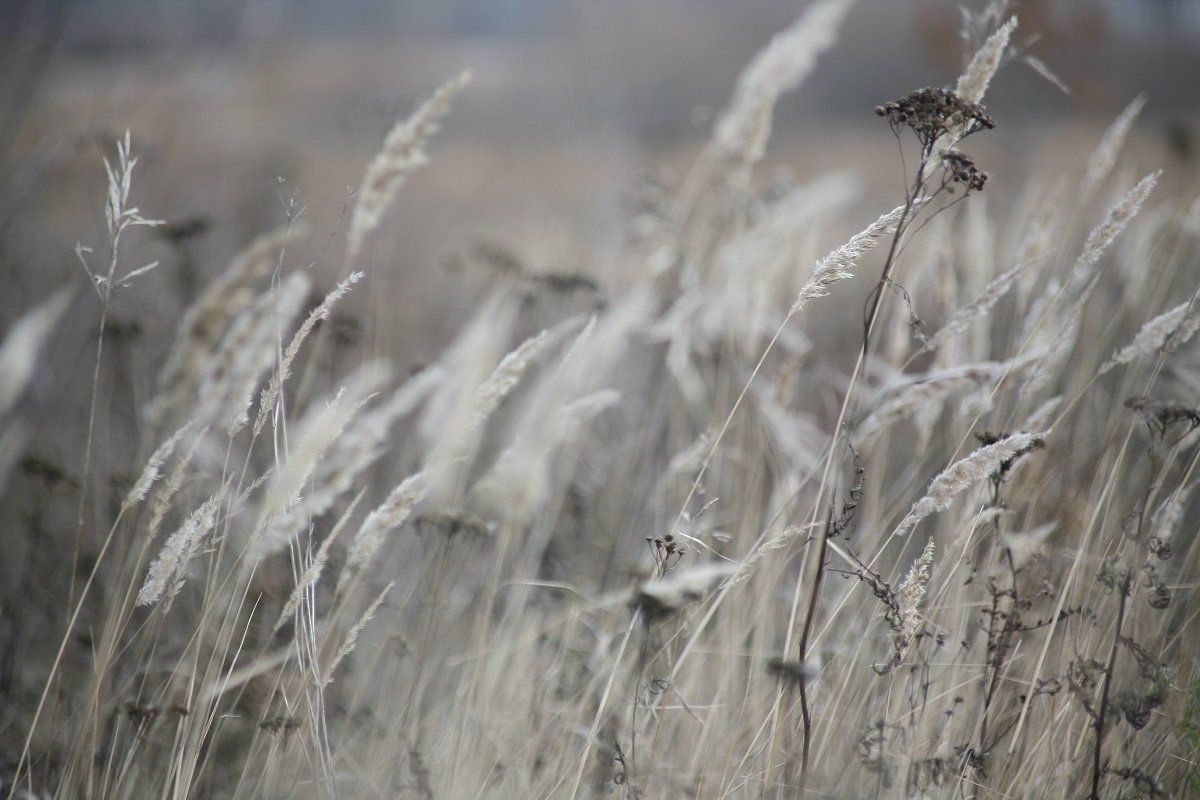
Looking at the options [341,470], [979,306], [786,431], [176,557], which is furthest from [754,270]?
[176,557]

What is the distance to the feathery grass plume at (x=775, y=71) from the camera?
1.91 m

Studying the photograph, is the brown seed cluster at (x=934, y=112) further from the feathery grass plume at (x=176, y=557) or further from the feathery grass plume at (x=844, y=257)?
the feathery grass plume at (x=176, y=557)

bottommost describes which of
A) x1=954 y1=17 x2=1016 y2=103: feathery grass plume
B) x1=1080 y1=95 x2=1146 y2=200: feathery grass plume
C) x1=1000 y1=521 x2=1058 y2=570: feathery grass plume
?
x1=1000 y1=521 x2=1058 y2=570: feathery grass plume

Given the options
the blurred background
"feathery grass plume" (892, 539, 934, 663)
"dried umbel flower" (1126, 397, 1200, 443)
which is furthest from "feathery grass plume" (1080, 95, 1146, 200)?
"feathery grass plume" (892, 539, 934, 663)

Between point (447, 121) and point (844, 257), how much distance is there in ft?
61.8

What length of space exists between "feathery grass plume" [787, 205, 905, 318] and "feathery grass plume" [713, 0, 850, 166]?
79cm

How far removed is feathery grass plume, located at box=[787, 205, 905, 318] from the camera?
1153 mm

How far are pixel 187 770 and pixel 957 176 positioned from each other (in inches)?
54.3

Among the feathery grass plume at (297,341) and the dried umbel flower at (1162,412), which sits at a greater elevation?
the dried umbel flower at (1162,412)

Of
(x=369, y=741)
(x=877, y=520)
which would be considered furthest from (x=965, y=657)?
(x=369, y=741)

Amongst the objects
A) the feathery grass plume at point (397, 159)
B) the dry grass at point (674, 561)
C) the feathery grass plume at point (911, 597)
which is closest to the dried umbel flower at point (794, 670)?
the dry grass at point (674, 561)

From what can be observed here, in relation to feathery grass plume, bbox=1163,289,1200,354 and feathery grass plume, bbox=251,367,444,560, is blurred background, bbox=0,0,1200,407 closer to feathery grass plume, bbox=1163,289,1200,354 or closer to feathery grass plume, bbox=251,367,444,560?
feathery grass plume, bbox=251,367,444,560

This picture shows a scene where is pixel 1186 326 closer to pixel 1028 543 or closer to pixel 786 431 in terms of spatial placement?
pixel 1028 543

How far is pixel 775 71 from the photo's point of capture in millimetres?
1920
